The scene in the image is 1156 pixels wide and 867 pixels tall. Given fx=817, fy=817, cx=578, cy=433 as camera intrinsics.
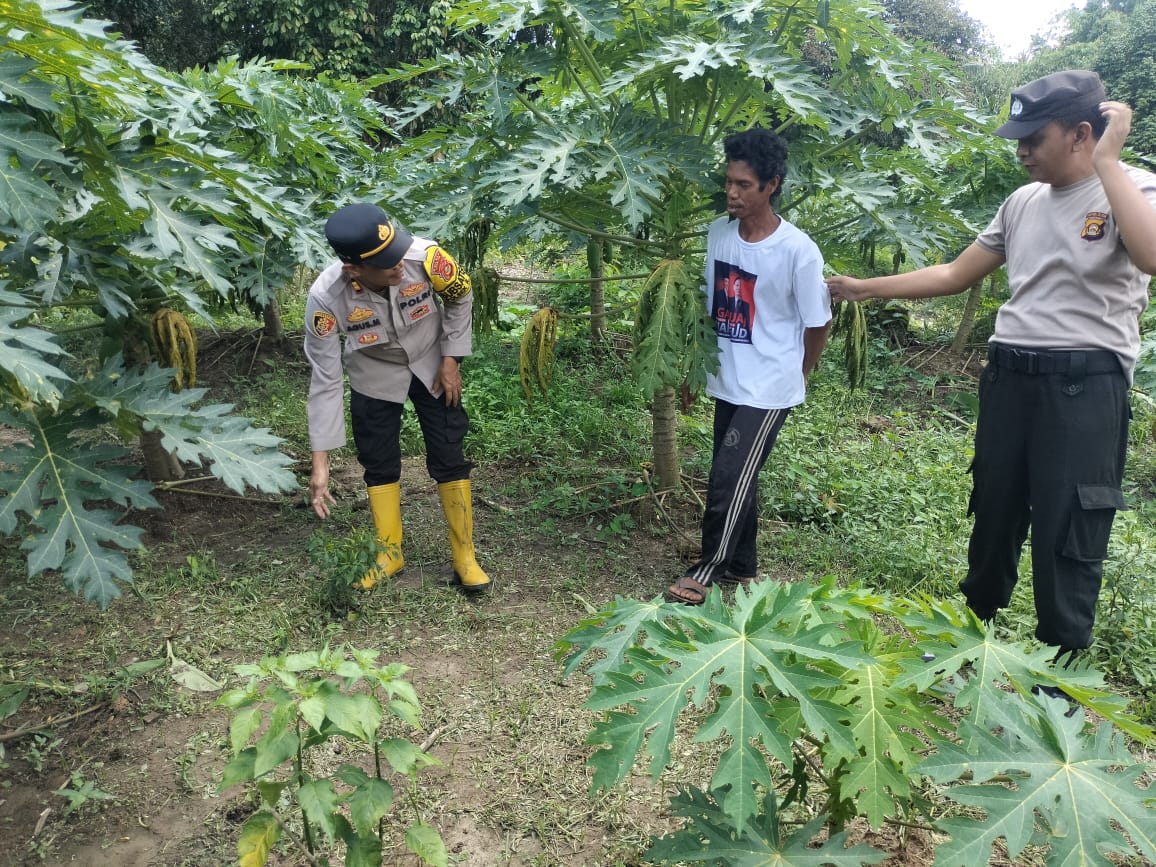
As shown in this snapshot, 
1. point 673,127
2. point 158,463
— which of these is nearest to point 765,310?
point 673,127

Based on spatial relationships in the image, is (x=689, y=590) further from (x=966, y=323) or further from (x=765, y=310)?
(x=966, y=323)

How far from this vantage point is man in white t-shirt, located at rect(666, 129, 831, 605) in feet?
9.78

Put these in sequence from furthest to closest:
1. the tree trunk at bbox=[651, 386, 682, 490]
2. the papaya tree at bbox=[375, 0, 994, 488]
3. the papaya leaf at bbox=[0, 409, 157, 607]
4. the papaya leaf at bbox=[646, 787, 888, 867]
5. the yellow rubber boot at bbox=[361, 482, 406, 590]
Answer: the tree trunk at bbox=[651, 386, 682, 490] < the yellow rubber boot at bbox=[361, 482, 406, 590] < the papaya tree at bbox=[375, 0, 994, 488] < the papaya leaf at bbox=[0, 409, 157, 607] < the papaya leaf at bbox=[646, 787, 888, 867]

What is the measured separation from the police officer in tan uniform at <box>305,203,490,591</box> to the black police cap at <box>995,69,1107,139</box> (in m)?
1.97

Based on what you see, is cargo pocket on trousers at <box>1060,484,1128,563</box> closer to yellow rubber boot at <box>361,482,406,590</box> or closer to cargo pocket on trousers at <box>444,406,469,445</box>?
cargo pocket on trousers at <box>444,406,469,445</box>

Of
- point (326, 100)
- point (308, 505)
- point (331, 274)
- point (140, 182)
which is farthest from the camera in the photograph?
point (326, 100)

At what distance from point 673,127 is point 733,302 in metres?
0.72

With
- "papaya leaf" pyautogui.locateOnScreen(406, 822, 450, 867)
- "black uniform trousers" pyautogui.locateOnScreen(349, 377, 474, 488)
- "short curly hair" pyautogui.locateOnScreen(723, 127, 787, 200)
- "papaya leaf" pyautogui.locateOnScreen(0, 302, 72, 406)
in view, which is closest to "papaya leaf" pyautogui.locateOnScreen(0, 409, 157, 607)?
"papaya leaf" pyautogui.locateOnScreen(0, 302, 72, 406)

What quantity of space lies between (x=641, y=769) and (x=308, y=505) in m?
2.55

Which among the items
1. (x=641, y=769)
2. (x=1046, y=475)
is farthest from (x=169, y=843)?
(x=1046, y=475)

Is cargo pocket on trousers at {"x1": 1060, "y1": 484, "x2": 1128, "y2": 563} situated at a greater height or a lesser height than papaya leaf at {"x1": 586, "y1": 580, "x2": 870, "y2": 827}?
lesser

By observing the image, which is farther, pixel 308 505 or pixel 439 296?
pixel 308 505

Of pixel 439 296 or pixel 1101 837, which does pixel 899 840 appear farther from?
pixel 439 296

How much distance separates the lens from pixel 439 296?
3.25 metres
